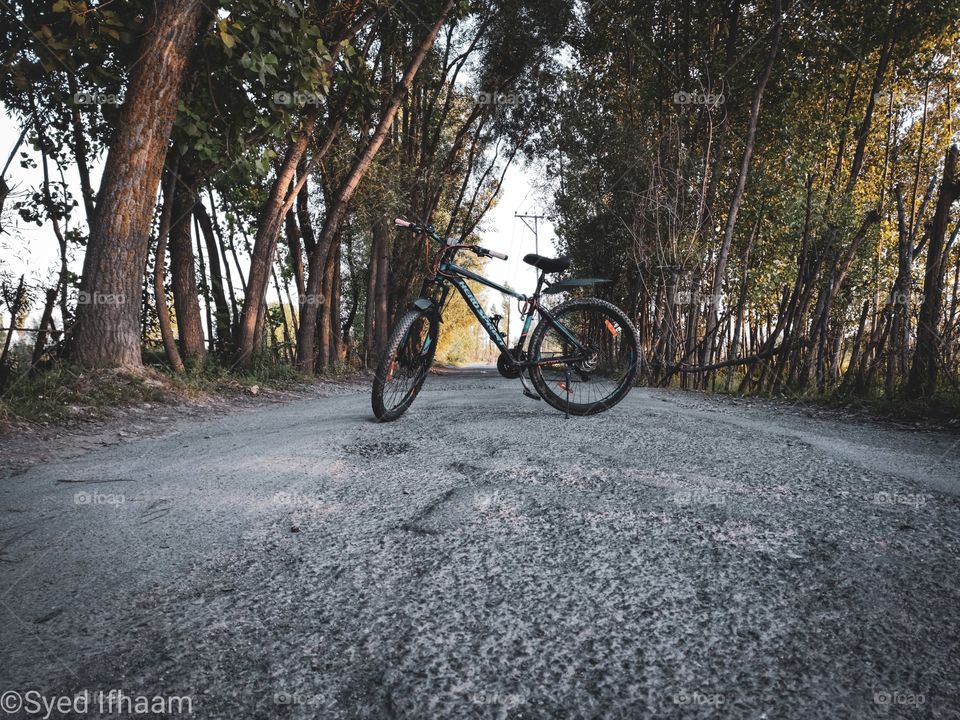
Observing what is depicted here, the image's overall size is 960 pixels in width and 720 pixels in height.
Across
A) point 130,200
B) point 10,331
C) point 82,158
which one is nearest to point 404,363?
point 130,200

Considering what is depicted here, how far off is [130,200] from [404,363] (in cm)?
347

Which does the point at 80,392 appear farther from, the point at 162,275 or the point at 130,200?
the point at 162,275

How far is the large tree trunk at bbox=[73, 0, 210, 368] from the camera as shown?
503 cm

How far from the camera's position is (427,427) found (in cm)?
357

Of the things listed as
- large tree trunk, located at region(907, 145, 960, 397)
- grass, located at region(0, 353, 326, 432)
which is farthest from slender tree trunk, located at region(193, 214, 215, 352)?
large tree trunk, located at region(907, 145, 960, 397)

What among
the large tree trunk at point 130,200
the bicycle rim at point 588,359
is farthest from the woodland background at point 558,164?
the bicycle rim at point 588,359

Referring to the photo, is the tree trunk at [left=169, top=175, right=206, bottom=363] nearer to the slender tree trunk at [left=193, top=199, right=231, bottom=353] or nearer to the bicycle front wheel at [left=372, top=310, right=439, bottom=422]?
the slender tree trunk at [left=193, top=199, right=231, bottom=353]

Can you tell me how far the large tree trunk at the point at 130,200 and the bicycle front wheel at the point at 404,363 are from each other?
306cm

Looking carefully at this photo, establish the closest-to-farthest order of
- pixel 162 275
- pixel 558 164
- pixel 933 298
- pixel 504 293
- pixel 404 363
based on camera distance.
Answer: pixel 404 363, pixel 504 293, pixel 933 298, pixel 162 275, pixel 558 164

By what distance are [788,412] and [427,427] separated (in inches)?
151

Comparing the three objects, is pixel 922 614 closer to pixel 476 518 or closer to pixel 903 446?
pixel 476 518

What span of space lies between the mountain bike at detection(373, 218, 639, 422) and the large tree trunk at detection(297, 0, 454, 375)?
5.46 meters

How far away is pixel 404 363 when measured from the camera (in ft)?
12.8

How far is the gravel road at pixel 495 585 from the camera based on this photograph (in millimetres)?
1096
